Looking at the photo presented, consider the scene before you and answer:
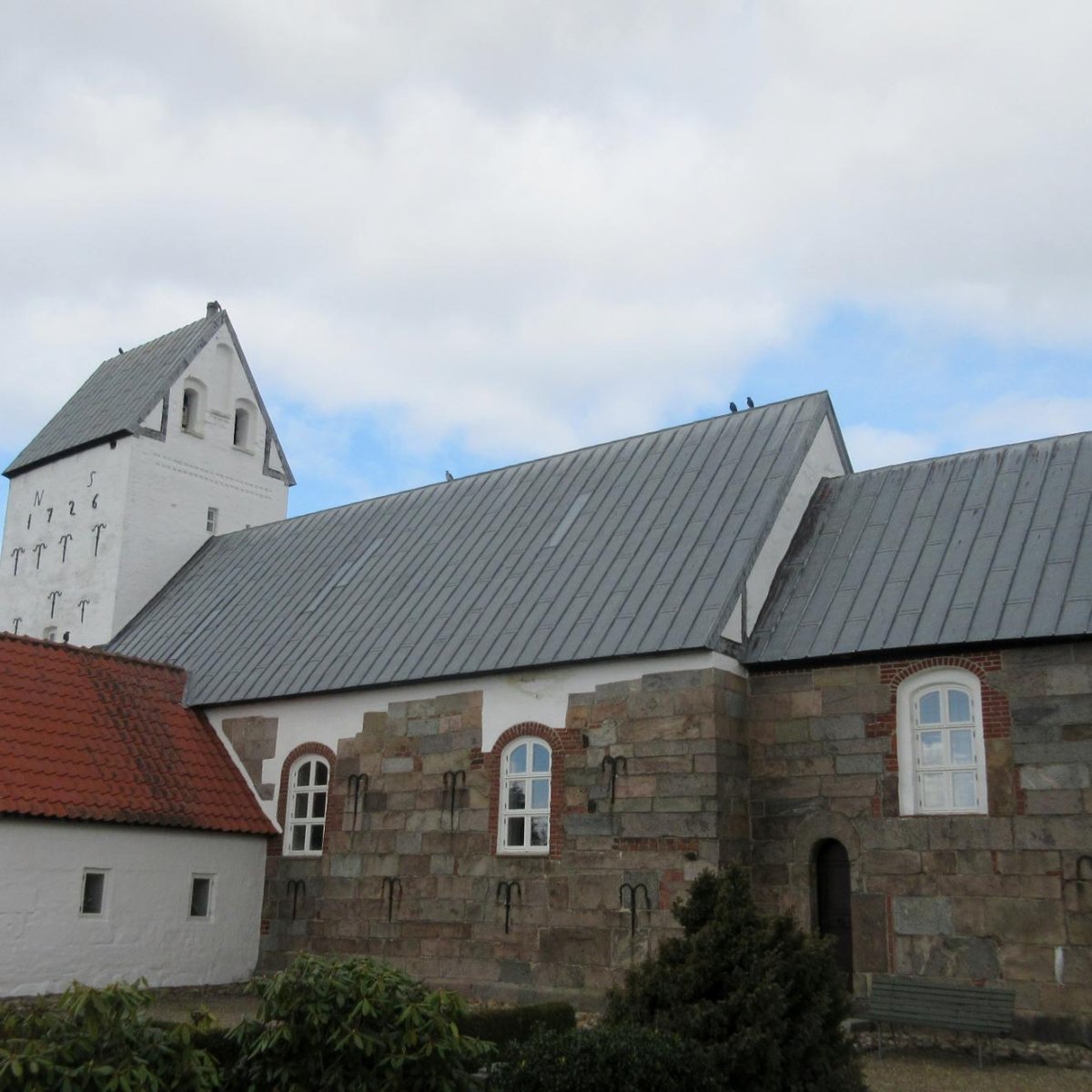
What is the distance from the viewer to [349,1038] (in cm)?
684

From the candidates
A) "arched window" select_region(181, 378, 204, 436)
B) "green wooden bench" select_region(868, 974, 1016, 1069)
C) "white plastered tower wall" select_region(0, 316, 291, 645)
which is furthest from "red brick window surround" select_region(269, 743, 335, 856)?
"arched window" select_region(181, 378, 204, 436)

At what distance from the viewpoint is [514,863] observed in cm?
1455

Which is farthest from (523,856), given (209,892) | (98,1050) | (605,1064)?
(98,1050)

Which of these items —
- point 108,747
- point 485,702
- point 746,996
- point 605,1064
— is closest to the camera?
point 605,1064

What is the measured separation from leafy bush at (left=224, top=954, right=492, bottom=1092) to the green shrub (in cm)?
266

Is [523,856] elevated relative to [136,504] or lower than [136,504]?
lower

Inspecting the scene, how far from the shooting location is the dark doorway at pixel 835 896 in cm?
1310

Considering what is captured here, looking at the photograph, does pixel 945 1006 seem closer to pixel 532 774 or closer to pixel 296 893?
pixel 532 774

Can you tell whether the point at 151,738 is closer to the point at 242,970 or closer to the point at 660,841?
the point at 242,970

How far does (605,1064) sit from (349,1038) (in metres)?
1.57

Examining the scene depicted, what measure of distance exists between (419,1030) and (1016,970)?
707cm

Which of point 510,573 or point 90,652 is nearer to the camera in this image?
point 510,573

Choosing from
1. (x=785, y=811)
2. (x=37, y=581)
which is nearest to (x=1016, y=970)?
(x=785, y=811)

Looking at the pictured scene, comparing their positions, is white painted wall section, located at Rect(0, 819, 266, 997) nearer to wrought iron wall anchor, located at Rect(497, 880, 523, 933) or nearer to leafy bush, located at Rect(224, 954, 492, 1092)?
wrought iron wall anchor, located at Rect(497, 880, 523, 933)
